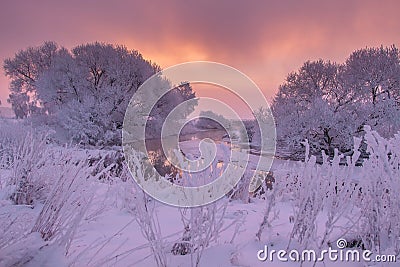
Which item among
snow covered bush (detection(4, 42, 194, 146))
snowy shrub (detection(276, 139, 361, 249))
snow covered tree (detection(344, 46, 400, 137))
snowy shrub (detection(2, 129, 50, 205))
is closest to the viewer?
snowy shrub (detection(276, 139, 361, 249))

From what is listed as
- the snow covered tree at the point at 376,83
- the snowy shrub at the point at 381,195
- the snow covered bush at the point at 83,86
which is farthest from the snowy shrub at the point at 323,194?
the snow covered bush at the point at 83,86

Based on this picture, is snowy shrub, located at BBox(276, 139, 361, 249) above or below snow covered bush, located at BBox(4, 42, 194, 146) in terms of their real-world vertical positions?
below

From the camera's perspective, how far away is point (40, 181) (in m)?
4.41

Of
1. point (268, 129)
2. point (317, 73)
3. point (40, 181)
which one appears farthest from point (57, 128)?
point (317, 73)

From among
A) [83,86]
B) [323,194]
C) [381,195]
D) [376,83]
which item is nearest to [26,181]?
[323,194]

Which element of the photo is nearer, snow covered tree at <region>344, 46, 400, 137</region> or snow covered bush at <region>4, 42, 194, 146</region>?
snow covered tree at <region>344, 46, 400, 137</region>

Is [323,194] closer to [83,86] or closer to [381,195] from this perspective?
[381,195]

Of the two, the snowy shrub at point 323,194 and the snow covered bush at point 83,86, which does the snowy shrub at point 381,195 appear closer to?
the snowy shrub at point 323,194

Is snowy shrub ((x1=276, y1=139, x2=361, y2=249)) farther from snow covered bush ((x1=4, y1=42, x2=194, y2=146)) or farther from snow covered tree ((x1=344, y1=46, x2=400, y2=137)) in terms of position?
snow covered bush ((x1=4, y1=42, x2=194, y2=146))

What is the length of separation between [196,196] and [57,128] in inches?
892

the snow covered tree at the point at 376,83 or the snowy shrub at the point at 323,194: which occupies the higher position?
the snow covered tree at the point at 376,83

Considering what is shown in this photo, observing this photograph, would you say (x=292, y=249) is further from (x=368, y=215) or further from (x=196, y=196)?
(x=196, y=196)

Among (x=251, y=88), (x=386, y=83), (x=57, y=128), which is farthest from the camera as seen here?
(x=57, y=128)

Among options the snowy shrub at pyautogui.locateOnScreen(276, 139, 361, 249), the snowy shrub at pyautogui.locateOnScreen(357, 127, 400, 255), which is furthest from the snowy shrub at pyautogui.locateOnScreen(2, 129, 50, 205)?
the snowy shrub at pyautogui.locateOnScreen(357, 127, 400, 255)
